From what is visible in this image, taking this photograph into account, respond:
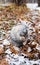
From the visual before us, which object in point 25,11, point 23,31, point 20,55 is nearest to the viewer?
point 20,55

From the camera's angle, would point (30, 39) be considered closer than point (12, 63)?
No

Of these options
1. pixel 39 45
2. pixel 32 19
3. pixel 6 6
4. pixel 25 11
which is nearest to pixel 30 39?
pixel 39 45

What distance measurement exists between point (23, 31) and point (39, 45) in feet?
1.45

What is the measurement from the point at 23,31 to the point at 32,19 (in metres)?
2.33

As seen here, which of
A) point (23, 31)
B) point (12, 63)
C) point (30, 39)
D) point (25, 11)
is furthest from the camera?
point (25, 11)

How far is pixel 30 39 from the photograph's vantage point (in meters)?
4.93

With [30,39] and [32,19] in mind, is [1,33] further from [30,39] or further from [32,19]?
[32,19]

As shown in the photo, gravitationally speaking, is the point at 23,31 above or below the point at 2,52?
Answer: above

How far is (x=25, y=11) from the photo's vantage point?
7.93 meters

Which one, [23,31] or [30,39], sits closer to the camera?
[23,31]

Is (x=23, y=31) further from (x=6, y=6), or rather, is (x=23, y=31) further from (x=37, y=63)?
(x=6, y=6)

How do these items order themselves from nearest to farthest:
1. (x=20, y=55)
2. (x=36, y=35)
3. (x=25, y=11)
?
(x=20, y=55) → (x=36, y=35) → (x=25, y=11)

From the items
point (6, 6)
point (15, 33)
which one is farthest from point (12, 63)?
point (6, 6)

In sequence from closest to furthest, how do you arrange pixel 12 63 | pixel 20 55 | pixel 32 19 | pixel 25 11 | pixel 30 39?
pixel 12 63, pixel 20 55, pixel 30 39, pixel 32 19, pixel 25 11
